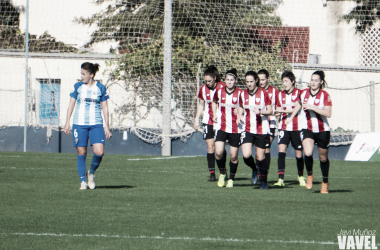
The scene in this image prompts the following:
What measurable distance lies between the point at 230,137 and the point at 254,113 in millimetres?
789

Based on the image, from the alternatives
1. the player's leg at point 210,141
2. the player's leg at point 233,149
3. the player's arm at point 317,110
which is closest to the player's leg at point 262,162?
the player's leg at point 233,149

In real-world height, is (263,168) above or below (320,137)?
below

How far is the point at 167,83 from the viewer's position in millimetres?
18406

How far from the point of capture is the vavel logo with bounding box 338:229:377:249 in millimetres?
5008

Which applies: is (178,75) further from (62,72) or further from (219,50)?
(62,72)

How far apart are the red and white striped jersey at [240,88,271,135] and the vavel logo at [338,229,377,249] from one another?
3497mm

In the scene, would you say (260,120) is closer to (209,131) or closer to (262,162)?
(262,162)

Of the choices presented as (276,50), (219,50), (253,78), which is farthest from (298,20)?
(253,78)

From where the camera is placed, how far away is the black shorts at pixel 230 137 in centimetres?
954

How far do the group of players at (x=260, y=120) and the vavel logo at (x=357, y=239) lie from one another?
3.17 metres

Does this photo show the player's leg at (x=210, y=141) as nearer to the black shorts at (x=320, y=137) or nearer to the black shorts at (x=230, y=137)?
the black shorts at (x=230, y=137)

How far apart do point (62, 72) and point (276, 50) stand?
794 cm

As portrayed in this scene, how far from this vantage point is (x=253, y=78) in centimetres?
897

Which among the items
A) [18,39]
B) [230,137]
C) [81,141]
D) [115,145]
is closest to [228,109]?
[230,137]
